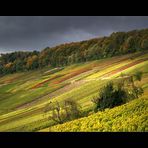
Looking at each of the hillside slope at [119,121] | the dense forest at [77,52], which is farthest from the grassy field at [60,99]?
the dense forest at [77,52]

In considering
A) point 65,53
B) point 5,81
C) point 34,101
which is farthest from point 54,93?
point 65,53

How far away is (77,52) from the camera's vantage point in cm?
8381

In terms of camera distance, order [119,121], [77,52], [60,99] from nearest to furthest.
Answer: [119,121] → [60,99] → [77,52]

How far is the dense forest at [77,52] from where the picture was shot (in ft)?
238

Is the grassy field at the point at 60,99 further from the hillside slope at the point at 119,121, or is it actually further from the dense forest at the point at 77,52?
the dense forest at the point at 77,52

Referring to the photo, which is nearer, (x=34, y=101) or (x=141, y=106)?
(x=141, y=106)

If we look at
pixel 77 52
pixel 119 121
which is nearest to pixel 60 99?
pixel 119 121

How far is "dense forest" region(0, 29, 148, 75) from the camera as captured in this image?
7269 cm

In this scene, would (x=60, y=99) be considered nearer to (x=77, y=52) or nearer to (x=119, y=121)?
(x=119, y=121)

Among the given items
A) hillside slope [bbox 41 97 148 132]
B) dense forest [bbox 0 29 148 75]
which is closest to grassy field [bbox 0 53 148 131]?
hillside slope [bbox 41 97 148 132]
